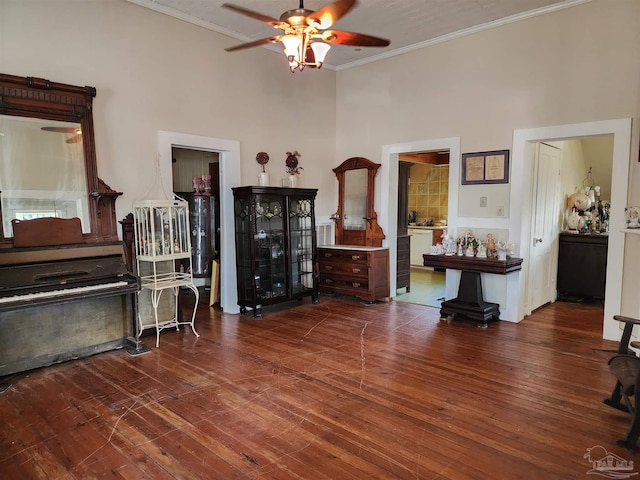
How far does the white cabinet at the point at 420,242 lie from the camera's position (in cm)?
851

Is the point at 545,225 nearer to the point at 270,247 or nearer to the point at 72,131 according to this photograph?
the point at 270,247

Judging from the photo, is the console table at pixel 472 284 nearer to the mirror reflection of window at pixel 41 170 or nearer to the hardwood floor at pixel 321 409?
the hardwood floor at pixel 321 409

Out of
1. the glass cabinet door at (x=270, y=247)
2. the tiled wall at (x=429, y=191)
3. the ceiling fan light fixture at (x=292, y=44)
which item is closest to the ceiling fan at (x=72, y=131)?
the glass cabinet door at (x=270, y=247)

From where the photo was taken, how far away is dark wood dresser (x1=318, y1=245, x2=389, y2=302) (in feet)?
18.5

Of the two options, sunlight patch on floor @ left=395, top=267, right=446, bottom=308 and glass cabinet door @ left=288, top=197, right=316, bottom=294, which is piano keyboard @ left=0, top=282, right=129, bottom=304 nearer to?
glass cabinet door @ left=288, top=197, right=316, bottom=294

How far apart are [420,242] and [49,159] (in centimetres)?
679

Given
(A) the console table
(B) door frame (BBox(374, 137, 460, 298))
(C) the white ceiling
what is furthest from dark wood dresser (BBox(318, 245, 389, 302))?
(C) the white ceiling

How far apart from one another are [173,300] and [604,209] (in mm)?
6022

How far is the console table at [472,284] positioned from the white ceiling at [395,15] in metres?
2.75

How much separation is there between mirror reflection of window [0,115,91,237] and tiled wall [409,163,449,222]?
277 inches

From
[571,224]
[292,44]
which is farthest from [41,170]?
[571,224]

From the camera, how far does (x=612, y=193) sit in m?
4.16

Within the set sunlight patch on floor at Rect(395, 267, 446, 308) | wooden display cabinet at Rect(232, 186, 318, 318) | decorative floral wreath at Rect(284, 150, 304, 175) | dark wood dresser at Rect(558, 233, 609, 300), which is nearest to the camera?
wooden display cabinet at Rect(232, 186, 318, 318)

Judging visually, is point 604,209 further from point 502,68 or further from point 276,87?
point 276,87
